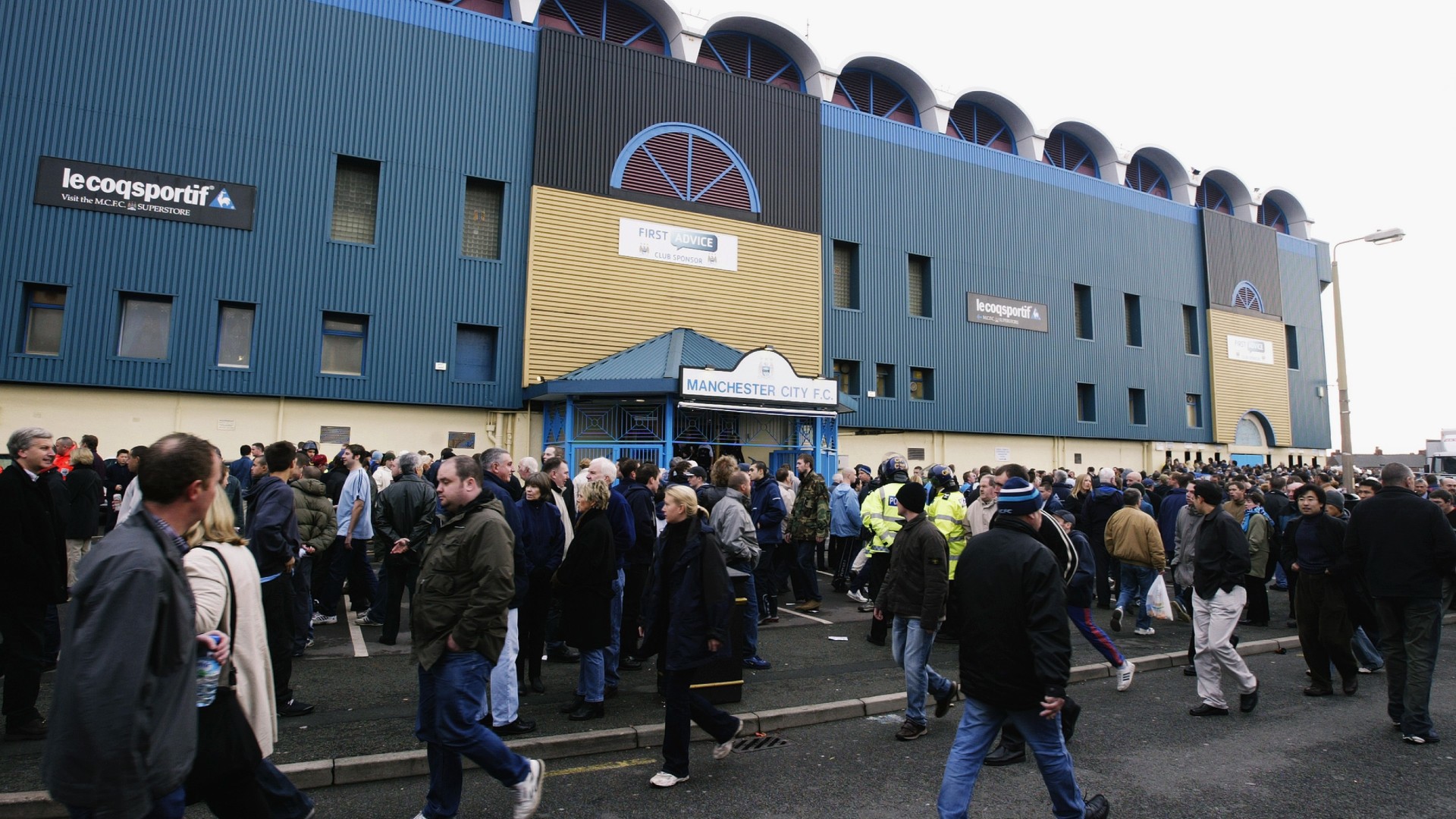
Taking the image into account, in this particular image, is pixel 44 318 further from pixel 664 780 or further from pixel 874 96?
pixel 874 96

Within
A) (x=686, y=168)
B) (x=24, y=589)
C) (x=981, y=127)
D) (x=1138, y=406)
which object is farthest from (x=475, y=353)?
(x=1138, y=406)

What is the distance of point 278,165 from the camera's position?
18.4 m

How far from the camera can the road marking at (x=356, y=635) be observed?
8.27 meters

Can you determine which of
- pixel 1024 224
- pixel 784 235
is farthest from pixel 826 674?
pixel 1024 224

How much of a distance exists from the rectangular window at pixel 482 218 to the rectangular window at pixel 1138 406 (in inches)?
947

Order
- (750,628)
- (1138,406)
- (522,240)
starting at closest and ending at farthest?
(750,628)
(522,240)
(1138,406)

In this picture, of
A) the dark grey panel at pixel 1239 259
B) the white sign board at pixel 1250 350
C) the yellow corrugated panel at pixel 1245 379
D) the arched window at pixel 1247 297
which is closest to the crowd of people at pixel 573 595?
the yellow corrugated panel at pixel 1245 379

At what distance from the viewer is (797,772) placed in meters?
5.32

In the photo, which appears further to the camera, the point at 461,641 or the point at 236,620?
the point at 461,641

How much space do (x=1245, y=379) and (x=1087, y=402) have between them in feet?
32.6

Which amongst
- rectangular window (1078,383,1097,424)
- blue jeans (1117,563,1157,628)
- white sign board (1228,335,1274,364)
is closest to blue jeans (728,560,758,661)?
blue jeans (1117,563,1157,628)

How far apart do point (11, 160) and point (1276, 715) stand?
22.3m

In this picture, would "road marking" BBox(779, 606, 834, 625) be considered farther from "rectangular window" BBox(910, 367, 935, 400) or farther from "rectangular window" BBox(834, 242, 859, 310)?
"rectangular window" BBox(910, 367, 935, 400)

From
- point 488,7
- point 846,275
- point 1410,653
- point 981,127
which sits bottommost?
→ point 1410,653
